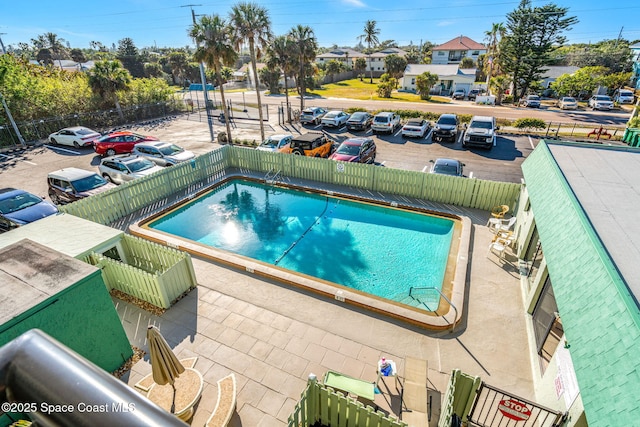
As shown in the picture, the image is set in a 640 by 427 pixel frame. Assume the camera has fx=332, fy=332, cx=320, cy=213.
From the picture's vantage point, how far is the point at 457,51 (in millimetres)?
76000

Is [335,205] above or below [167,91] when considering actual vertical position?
below

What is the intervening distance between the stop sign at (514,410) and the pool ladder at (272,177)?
584 inches

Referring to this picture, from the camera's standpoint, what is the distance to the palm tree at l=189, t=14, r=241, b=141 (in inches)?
839

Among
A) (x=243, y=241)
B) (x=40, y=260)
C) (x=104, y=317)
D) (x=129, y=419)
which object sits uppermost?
(x=129, y=419)

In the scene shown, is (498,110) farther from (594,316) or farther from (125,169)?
(594,316)

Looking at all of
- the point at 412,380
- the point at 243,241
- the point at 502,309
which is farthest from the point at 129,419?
the point at 243,241

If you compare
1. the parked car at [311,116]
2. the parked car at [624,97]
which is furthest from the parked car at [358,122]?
the parked car at [624,97]

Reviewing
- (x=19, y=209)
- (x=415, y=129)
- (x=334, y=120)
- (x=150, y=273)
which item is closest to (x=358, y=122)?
(x=334, y=120)

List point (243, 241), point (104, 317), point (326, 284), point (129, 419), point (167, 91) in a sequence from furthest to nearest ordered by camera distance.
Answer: point (167, 91), point (243, 241), point (326, 284), point (104, 317), point (129, 419)

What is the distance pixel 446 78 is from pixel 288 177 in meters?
46.8

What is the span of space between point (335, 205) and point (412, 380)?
34.6 ft

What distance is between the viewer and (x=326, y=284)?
426 inches

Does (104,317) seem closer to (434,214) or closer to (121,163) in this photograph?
(121,163)

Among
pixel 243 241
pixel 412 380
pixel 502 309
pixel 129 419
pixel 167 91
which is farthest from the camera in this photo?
pixel 167 91
